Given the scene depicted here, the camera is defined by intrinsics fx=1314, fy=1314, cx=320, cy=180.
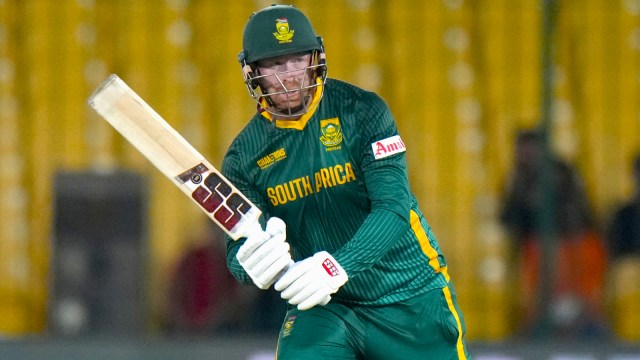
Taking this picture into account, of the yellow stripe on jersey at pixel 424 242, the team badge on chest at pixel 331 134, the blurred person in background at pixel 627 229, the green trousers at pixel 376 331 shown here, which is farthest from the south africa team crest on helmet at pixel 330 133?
the blurred person in background at pixel 627 229

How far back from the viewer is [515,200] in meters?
6.47

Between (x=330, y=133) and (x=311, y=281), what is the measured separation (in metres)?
0.50

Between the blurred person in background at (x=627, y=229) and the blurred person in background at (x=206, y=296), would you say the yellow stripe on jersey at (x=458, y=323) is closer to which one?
the blurred person in background at (x=206, y=296)

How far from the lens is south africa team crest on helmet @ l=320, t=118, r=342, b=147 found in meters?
3.70

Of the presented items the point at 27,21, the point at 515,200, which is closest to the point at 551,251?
the point at 515,200

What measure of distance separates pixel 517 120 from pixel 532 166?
0.27m

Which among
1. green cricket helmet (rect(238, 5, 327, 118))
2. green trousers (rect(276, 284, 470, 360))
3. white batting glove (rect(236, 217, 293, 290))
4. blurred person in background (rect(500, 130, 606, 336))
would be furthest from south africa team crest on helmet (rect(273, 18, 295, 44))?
blurred person in background (rect(500, 130, 606, 336))

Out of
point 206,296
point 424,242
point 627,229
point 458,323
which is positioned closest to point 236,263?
point 424,242

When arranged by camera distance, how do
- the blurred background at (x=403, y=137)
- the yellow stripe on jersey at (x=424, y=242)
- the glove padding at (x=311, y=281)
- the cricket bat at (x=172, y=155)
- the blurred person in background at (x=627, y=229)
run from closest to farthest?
the glove padding at (x=311, y=281), the cricket bat at (x=172, y=155), the yellow stripe on jersey at (x=424, y=242), the blurred background at (x=403, y=137), the blurred person in background at (x=627, y=229)

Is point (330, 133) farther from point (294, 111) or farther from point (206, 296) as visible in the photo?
point (206, 296)

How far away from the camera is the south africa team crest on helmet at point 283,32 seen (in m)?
3.63

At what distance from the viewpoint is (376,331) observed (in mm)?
3725

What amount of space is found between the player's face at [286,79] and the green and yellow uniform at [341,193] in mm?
63

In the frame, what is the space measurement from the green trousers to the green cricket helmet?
1.93ft
